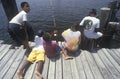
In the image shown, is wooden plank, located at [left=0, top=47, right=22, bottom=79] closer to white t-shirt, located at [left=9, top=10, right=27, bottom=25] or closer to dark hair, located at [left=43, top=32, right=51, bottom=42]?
white t-shirt, located at [left=9, top=10, right=27, bottom=25]

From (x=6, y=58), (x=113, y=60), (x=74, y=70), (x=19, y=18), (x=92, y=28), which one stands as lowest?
(x=113, y=60)

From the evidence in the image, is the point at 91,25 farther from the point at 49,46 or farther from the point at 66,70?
the point at 66,70

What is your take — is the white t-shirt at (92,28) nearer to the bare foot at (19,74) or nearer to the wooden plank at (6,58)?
the wooden plank at (6,58)

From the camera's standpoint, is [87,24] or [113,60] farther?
[87,24]

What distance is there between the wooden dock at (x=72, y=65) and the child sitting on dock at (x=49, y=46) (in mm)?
216

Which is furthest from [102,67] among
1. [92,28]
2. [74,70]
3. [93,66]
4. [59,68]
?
[92,28]

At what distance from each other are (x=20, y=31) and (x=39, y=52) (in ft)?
4.39

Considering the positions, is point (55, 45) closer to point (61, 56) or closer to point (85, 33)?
point (61, 56)

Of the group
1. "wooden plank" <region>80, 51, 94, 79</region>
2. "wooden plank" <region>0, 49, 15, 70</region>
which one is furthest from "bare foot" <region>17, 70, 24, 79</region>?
"wooden plank" <region>80, 51, 94, 79</region>

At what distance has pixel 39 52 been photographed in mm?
8320

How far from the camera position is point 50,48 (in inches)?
336

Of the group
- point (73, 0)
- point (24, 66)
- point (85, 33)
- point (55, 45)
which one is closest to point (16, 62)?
point (24, 66)

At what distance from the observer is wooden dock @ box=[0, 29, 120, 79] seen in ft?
24.6

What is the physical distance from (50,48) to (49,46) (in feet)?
0.33
